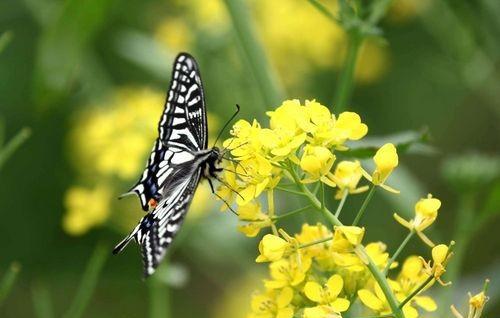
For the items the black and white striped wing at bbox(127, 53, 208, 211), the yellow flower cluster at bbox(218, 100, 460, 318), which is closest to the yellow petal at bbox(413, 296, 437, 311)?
the yellow flower cluster at bbox(218, 100, 460, 318)

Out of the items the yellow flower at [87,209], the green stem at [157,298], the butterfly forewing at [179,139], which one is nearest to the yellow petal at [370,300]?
the butterfly forewing at [179,139]

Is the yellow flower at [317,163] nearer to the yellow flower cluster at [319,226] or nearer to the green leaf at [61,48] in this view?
the yellow flower cluster at [319,226]

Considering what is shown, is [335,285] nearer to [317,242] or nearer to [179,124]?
[317,242]

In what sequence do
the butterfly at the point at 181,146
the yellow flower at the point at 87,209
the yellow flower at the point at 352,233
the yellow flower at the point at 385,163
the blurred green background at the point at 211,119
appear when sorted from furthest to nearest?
the blurred green background at the point at 211,119
the yellow flower at the point at 87,209
the butterfly at the point at 181,146
the yellow flower at the point at 385,163
the yellow flower at the point at 352,233

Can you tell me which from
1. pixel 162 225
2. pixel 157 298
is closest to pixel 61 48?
pixel 157 298

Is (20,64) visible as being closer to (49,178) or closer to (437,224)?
(49,178)

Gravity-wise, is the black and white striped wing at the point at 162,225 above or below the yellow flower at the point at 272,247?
below

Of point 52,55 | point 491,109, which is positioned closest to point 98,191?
point 52,55
